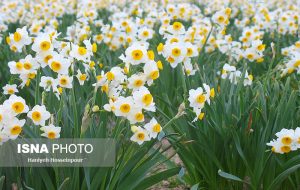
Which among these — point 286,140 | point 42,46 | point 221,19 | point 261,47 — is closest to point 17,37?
point 42,46

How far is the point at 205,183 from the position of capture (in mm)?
2895

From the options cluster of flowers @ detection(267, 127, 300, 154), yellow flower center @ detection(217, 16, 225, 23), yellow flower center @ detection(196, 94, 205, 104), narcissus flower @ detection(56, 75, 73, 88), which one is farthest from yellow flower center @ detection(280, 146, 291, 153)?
yellow flower center @ detection(217, 16, 225, 23)

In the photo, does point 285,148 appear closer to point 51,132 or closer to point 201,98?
point 201,98

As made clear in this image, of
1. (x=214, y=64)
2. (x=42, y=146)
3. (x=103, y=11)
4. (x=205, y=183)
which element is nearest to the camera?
(x=42, y=146)

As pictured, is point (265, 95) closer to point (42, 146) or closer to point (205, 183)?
point (205, 183)

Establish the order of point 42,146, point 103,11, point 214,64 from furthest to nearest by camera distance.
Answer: point 103,11
point 214,64
point 42,146

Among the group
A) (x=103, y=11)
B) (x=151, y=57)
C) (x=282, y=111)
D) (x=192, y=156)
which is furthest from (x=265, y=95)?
(x=103, y=11)

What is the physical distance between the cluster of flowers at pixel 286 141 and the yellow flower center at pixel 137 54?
0.77 metres

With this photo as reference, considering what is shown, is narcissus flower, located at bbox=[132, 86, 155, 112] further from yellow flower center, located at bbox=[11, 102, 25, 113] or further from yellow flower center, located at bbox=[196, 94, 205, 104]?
yellow flower center, located at bbox=[11, 102, 25, 113]

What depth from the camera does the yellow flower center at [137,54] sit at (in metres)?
2.38

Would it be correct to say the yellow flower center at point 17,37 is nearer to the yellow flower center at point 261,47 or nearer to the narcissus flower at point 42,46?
the narcissus flower at point 42,46

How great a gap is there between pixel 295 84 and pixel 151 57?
5.83 ft

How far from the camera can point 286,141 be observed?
2.44 m

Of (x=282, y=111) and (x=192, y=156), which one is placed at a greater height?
(x=282, y=111)
